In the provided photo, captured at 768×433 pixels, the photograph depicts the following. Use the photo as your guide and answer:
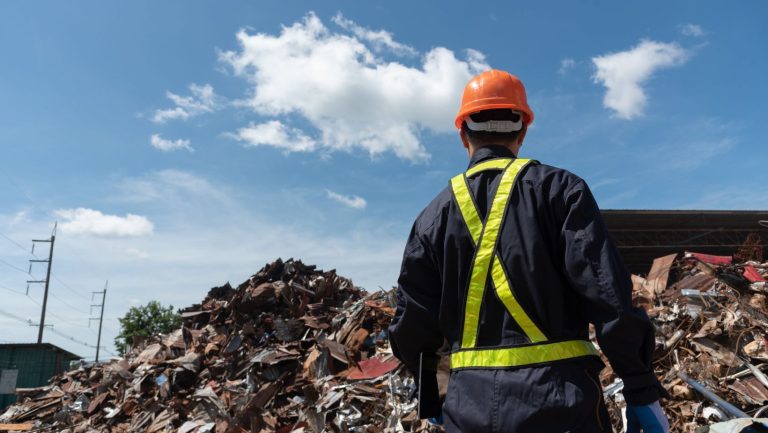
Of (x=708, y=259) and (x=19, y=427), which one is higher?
(x=708, y=259)

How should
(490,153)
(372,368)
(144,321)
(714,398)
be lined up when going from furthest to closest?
1. (144,321)
2. (372,368)
3. (714,398)
4. (490,153)

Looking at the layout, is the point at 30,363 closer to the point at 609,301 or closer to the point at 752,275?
the point at 752,275

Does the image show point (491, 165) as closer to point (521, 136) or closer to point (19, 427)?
point (521, 136)

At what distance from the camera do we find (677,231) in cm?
1923

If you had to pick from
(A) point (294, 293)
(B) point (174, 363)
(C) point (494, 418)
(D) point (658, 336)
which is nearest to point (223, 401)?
(B) point (174, 363)

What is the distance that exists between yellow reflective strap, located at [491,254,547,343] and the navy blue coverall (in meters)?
0.02

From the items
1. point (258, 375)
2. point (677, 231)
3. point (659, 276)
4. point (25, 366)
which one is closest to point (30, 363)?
point (25, 366)

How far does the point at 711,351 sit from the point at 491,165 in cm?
444

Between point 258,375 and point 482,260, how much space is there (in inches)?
268

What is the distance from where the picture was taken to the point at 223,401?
25.3 ft

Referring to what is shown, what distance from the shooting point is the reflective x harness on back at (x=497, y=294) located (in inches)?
74.0

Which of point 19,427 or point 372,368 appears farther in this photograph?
point 19,427

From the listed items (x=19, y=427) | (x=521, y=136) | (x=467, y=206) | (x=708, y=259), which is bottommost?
(x=19, y=427)

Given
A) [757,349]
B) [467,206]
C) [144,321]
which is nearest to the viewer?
[467,206]
